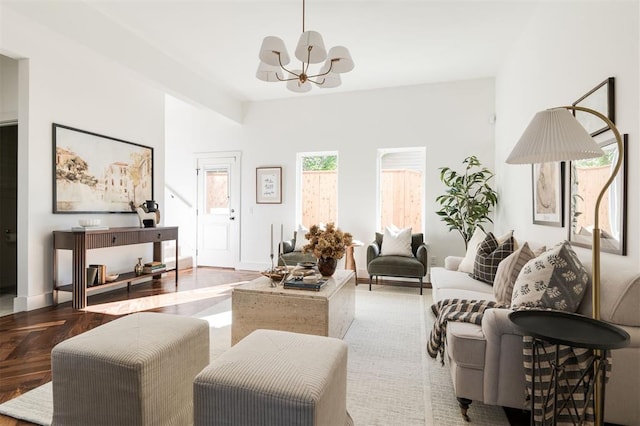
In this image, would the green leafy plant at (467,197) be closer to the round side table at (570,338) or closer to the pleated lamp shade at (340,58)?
the pleated lamp shade at (340,58)

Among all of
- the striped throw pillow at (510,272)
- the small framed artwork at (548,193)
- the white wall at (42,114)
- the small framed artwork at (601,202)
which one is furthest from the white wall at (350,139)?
the striped throw pillow at (510,272)

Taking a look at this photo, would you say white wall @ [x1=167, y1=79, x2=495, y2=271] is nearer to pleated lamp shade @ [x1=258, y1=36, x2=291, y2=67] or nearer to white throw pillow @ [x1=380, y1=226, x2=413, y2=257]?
white throw pillow @ [x1=380, y1=226, x2=413, y2=257]

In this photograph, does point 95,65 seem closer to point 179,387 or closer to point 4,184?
point 4,184

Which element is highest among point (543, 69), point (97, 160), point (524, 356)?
point (543, 69)

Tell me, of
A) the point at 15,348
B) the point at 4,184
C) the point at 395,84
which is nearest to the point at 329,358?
the point at 15,348

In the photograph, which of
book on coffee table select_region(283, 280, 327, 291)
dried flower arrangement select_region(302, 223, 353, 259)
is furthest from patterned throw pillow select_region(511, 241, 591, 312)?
dried flower arrangement select_region(302, 223, 353, 259)

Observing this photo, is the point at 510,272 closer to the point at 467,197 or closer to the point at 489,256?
the point at 489,256

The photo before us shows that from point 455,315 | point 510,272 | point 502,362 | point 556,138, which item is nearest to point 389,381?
point 455,315

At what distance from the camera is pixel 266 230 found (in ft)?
19.5

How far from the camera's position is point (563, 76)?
2543mm

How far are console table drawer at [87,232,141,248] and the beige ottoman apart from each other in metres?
2.43

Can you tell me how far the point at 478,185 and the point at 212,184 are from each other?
15.5 ft

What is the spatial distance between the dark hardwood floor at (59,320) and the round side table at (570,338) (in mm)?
2475

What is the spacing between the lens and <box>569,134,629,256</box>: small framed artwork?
1791mm
